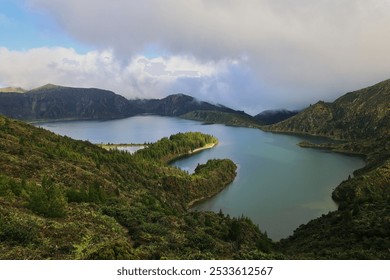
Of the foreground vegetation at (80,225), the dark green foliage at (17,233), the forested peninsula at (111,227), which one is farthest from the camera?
the forested peninsula at (111,227)

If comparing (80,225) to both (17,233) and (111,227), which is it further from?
(17,233)

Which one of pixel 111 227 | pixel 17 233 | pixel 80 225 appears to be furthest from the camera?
pixel 111 227

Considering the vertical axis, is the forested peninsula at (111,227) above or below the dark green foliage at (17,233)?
below

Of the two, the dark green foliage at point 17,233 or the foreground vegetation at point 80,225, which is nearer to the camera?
the foreground vegetation at point 80,225

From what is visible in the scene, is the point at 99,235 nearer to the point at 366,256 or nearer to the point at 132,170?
the point at 366,256

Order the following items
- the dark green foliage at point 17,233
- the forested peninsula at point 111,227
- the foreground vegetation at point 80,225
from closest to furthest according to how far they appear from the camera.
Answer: the foreground vegetation at point 80,225 → the dark green foliage at point 17,233 → the forested peninsula at point 111,227

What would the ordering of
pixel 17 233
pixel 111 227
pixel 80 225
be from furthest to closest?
pixel 111 227, pixel 80 225, pixel 17 233

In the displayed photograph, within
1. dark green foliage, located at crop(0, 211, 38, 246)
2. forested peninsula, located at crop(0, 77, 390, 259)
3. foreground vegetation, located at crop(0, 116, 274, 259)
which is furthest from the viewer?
forested peninsula, located at crop(0, 77, 390, 259)

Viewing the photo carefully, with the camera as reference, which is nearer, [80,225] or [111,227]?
[80,225]

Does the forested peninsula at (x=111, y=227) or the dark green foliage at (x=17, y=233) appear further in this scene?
the forested peninsula at (x=111, y=227)

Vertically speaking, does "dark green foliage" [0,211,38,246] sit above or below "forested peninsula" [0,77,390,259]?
above

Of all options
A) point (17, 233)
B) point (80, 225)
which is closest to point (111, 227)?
point (80, 225)

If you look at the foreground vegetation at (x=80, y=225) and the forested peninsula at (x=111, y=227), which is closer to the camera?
the foreground vegetation at (x=80, y=225)

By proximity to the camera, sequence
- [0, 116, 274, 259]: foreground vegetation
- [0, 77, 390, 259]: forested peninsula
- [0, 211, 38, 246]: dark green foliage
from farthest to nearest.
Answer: [0, 77, 390, 259]: forested peninsula < [0, 211, 38, 246]: dark green foliage < [0, 116, 274, 259]: foreground vegetation
